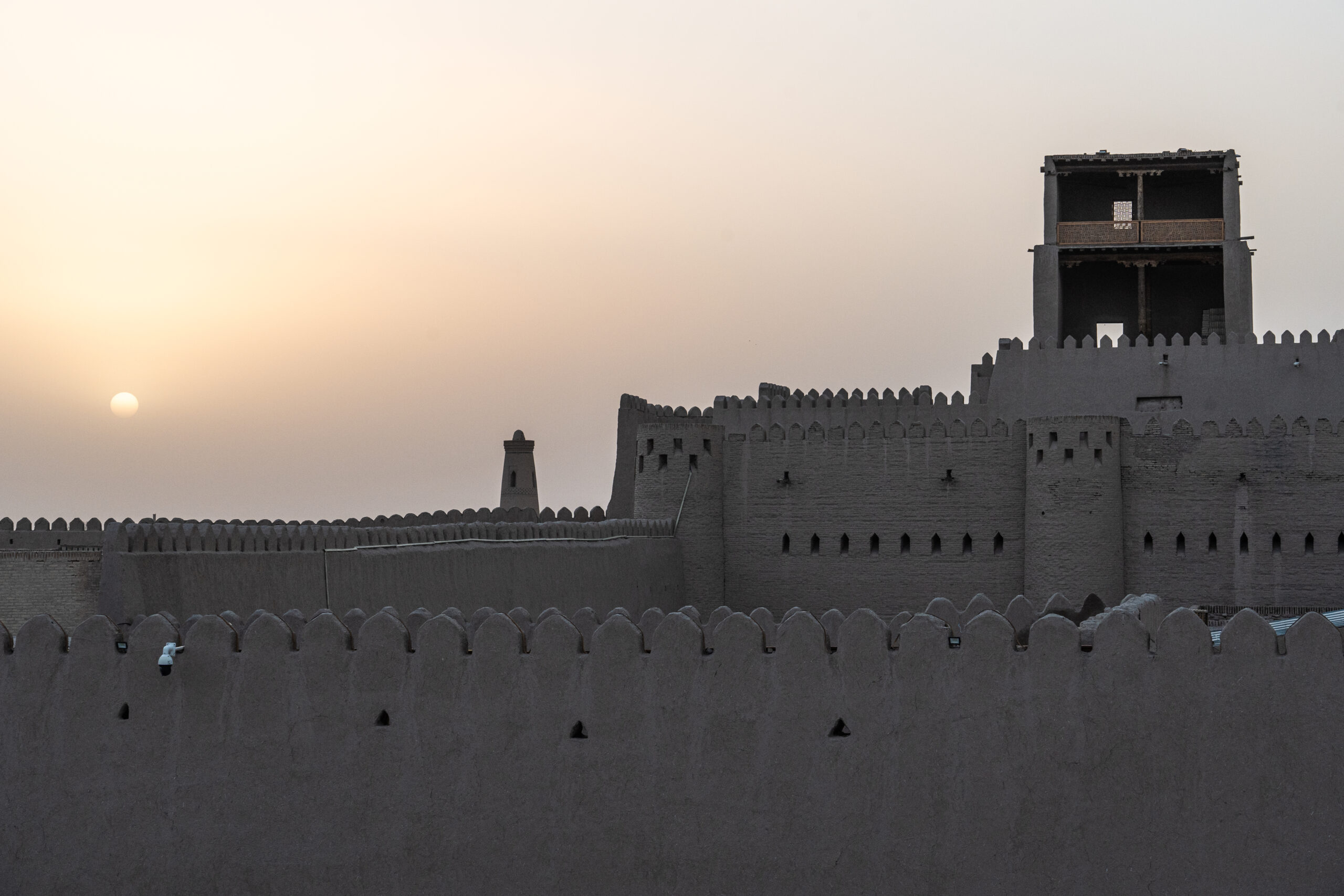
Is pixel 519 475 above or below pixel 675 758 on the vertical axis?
above

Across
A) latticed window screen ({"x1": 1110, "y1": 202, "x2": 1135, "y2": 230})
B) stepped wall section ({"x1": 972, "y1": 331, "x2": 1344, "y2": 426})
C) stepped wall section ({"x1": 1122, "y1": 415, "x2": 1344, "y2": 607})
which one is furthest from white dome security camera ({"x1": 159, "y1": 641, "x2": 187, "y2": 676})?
latticed window screen ({"x1": 1110, "y1": 202, "x2": 1135, "y2": 230})

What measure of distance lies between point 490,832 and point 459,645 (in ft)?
4.80

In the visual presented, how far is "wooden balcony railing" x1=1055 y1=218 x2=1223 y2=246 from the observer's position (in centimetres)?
3081

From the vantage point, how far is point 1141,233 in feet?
101

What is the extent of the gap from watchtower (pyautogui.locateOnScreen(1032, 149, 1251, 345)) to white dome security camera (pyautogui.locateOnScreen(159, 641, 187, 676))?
18.3 meters

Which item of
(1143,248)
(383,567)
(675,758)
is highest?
(1143,248)

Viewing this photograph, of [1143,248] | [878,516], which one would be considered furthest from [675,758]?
[1143,248]

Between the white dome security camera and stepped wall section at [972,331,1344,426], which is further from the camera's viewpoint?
stepped wall section at [972,331,1344,426]

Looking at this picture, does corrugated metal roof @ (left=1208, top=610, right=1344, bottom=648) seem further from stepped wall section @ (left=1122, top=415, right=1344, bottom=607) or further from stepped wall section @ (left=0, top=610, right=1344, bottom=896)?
stepped wall section @ (left=1122, top=415, right=1344, bottom=607)

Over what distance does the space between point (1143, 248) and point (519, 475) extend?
530 inches

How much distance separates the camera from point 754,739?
1281 cm

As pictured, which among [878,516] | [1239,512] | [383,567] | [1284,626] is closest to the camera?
[1284,626]

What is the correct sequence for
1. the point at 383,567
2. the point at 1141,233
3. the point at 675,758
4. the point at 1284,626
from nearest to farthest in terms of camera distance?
the point at 675,758 < the point at 1284,626 < the point at 383,567 < the point at 1141,233

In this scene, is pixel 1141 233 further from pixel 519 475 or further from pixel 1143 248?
pixel 519 475
